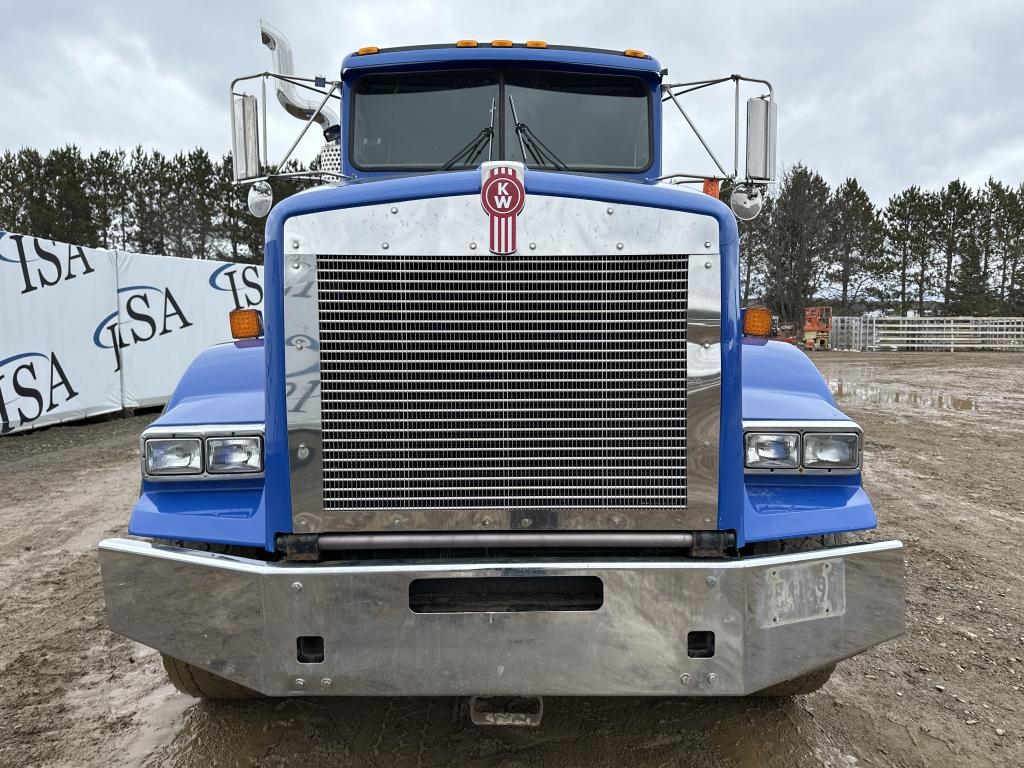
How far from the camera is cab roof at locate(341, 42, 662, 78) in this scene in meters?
3.80

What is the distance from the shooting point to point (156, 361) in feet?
39.5

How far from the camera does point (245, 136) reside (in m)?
3.71

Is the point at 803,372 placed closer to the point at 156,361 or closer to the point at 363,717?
the point at 363,717

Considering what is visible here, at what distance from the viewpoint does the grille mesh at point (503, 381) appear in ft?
7.04

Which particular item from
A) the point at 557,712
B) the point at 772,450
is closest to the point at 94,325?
the point at 557,712

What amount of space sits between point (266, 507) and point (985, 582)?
417 centimetres

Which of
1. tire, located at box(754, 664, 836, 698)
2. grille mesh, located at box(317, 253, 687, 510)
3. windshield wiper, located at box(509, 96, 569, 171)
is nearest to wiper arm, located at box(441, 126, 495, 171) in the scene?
windshield wiper, located at box(509, 96, 569, 171)

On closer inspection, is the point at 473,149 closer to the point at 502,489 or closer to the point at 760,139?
the point at 760,139

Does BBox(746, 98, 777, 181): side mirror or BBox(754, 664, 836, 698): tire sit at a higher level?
BBox(746, 98, 777, 181): side mirror

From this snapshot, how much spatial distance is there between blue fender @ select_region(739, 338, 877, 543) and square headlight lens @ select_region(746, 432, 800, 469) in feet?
0.21

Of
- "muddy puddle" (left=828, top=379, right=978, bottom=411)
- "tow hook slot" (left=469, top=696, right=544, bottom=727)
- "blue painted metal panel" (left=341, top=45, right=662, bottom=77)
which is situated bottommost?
"tow hook slot" (left=469, top=696, right=544, bottom=727)

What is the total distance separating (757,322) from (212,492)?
227 cm

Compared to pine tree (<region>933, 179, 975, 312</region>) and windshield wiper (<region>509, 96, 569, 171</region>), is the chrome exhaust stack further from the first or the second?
pine tree (<region>933, 179, 975, 312</region>)

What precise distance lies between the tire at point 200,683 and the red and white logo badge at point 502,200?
185 centimetres
